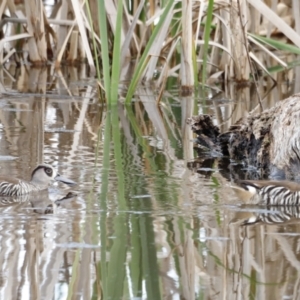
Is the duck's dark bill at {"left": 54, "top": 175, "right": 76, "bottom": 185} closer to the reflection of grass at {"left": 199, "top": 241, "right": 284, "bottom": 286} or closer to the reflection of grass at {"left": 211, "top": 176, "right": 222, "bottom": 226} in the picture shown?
the reflection of grass at {"left": 211, "top": 176, "right": 222, "bottom": 226}

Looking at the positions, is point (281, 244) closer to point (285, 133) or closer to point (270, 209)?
point (270, 209)

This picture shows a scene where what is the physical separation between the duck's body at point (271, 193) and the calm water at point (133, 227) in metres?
0.13

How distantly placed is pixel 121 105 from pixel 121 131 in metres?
1.76

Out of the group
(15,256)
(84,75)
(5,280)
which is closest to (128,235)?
(15,256)

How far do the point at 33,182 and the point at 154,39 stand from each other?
12.7ft

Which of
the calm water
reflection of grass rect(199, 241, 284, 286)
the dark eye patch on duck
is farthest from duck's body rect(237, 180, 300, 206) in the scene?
the dark eye patch on duck

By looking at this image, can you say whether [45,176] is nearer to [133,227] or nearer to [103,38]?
[133,227]

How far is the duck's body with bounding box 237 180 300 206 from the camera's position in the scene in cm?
746

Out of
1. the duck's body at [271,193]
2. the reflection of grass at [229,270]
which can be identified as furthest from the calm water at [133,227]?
the duck's body at [271,193]

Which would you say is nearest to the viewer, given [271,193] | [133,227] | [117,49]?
[133,227]

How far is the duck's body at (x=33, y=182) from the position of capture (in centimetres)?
774

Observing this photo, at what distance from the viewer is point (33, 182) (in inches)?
318

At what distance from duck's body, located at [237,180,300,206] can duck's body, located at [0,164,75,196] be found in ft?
5.10

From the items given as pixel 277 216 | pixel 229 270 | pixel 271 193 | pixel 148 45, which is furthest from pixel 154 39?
pixel 229 270
